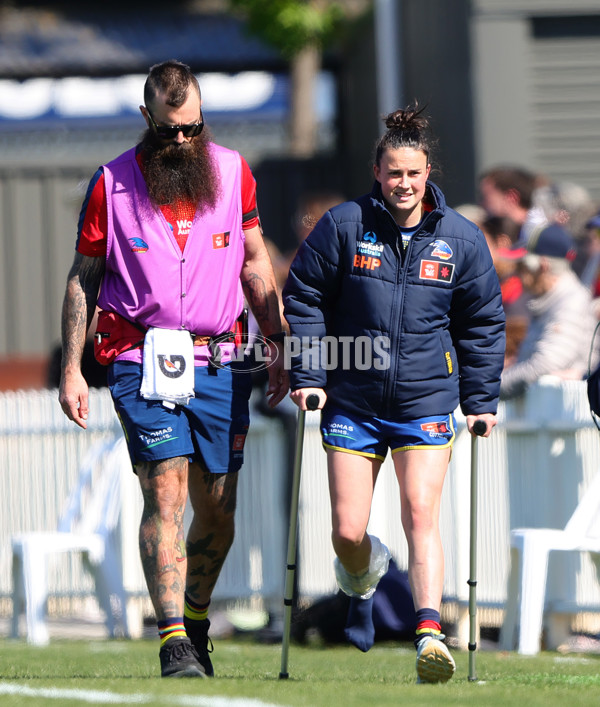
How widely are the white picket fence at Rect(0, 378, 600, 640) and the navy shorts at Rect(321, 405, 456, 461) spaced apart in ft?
9.07

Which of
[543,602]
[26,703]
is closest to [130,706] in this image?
[26,703]

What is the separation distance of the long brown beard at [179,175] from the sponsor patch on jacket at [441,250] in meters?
0.97

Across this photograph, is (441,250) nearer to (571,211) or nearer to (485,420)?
(485,420)

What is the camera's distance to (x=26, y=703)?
5.11 meters

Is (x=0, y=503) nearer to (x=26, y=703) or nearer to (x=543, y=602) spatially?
(x=543, y=602)

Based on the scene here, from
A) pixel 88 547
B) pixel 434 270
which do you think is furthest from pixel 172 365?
pixel 88 547

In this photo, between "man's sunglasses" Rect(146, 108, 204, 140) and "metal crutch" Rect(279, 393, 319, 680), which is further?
"man's sunglasses" Rect(146, 108, 204, 140)

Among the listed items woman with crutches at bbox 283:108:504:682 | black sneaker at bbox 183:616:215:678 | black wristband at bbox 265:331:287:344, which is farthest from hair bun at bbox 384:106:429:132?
black sneaker at bbox 183:616:215:678

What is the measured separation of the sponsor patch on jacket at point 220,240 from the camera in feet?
20.5

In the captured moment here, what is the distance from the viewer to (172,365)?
19.9ft

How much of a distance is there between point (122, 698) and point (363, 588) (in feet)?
5.80

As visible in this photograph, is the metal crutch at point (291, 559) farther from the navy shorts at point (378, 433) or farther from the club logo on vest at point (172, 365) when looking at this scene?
the club logo on vest at point (172, 365)

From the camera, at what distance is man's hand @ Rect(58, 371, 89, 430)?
20.2 feet

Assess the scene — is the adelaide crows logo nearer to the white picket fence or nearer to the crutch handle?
the crutch handle
